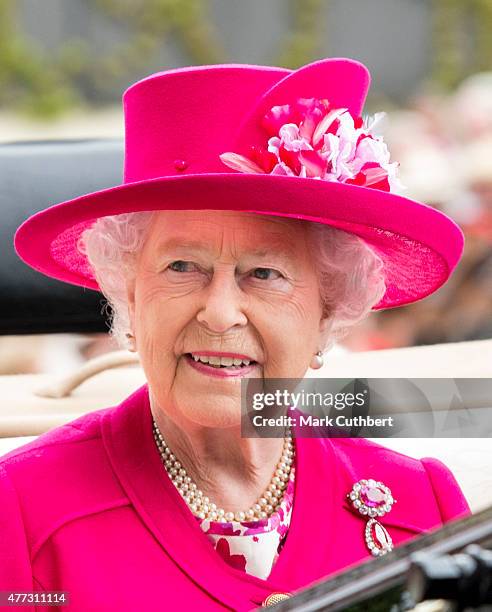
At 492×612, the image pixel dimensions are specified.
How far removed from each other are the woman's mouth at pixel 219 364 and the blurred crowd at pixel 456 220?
1992 mm

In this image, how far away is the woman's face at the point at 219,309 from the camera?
5.81ft

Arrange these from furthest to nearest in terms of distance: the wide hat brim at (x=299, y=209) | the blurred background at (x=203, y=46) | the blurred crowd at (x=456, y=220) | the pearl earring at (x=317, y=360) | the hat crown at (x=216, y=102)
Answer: the blurred background at (x=203, y=46) → the blurred crowd at (x=456, y=220) → the pearl earring at (x=317, y=360) → the hat crown at (x=216, y=102) → the wide hat brim at (x=299, y=209)

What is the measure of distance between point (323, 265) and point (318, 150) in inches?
7.1

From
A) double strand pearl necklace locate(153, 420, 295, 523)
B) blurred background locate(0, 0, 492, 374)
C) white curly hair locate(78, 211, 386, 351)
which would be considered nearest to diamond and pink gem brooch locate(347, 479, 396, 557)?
double strand pearl necklace locate(153, 420, 295, 523)

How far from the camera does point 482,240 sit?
4.52m

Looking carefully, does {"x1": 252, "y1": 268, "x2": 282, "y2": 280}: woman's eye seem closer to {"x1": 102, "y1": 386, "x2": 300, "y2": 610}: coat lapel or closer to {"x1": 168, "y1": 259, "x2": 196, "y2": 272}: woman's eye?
{"x1": 168, "y1": 259, "x2": 196, "y2": 272}: woman's eye

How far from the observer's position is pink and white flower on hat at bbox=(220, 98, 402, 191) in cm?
179

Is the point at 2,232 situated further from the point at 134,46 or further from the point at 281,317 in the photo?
the point at 134,46

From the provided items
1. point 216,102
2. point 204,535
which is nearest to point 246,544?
point 204,535

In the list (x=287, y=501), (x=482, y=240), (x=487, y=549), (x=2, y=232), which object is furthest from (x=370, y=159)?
(x=482, y=240)

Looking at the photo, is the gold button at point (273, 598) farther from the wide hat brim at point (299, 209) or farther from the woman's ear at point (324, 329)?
the wide hat brim at point (299, 209)

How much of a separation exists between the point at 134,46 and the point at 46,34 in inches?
28.4

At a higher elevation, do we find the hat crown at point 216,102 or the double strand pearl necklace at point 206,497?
the hat crown at point 216,102

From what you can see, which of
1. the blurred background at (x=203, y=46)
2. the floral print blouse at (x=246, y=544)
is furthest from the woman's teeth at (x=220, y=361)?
the blurred background at (x=203, y=46)
